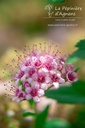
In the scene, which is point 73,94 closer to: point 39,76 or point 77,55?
point 77,55

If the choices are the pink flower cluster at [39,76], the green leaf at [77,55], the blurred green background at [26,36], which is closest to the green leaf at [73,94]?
the green leaf at [77,55]

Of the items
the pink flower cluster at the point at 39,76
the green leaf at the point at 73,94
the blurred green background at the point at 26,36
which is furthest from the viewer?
the blurred green background at the point at 26,36

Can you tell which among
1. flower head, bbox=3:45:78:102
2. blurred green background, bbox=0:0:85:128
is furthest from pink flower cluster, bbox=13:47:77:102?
blurred green background, bbox=0:0:85:128

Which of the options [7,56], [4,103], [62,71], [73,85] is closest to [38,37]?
[7,56]

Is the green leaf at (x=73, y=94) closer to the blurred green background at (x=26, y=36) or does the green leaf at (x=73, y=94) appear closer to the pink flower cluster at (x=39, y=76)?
the pink flower cluster at (x=39, y=76)

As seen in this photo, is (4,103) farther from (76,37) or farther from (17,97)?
(17,97)

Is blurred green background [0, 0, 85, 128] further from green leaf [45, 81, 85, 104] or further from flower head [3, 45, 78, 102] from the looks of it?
green leaf [45, 81, 85, 104]

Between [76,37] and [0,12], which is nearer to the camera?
[76,37]
